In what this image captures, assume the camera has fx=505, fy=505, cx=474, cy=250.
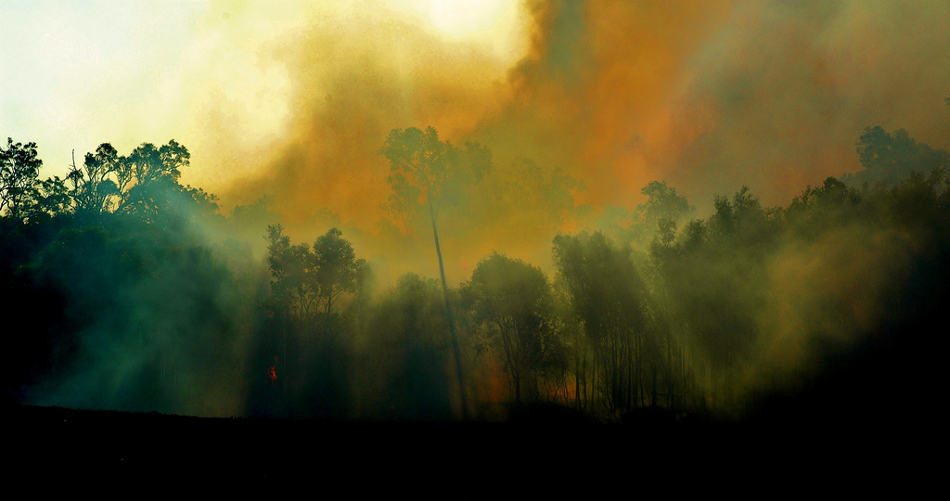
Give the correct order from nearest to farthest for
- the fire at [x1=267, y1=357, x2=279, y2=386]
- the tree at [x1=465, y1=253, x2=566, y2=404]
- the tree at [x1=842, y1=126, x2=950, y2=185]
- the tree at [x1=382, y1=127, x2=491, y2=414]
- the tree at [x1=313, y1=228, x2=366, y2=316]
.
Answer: the tree at [x1=465, y1=253, x2=566, y2=404]
the tree at [x1=313, y1=228, x2=366, y2=316]
the fire at [x1=267, y1=357, x2=279, y2=386]
the tree at [x1=382, y1=127, x2=491, y2=414]
the tree at [x1=842, y1=126, x2=950, y2=185]

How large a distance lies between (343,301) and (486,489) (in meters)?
40.8

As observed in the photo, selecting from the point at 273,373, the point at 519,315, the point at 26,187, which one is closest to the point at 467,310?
the point at 519,315

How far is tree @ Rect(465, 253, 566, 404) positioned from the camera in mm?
44281

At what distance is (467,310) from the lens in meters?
50.2

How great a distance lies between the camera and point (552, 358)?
4372 cm

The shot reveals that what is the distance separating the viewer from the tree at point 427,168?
5778 centimetres

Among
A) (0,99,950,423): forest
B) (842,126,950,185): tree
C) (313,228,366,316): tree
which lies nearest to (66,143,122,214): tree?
(0,99,950,423): forest

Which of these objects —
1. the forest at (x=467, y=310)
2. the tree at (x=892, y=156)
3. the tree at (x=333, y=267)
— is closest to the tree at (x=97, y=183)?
the forest at (x=467, y=310)

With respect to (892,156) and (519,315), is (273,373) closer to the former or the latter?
(519,315)

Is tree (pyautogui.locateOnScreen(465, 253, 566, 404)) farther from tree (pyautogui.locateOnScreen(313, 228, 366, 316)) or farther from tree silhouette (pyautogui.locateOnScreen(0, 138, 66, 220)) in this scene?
tree silhouette (pyautogui.locateOnScreen(0, 138, 66, 220))

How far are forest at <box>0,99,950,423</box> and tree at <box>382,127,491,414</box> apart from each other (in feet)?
0.81

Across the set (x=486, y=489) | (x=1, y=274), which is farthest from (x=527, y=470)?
(x=1, y=274)

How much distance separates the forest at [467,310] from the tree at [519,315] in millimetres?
187

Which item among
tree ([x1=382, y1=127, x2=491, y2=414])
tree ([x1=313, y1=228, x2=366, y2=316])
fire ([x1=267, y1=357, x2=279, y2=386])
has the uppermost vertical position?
tree ([x1=382, y1=127, x2=491, y2=414])
